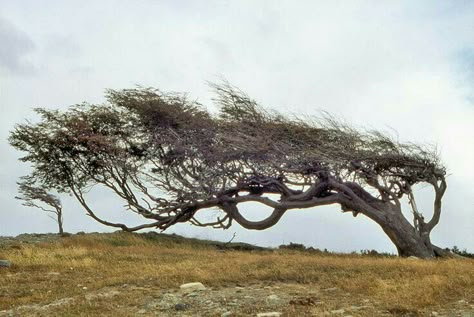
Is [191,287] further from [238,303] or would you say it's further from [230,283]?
[238,303]

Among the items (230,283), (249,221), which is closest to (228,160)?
(249,221)

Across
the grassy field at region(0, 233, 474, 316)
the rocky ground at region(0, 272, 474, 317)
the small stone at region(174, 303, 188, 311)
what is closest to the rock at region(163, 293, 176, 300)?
the rocky ground at region(0, 272, 474, 317)

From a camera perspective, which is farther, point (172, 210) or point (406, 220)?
point (172, 210)

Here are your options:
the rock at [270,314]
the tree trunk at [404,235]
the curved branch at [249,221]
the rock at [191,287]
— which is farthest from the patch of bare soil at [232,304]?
the curved branch at [249,221]

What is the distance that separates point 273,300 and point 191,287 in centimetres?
223

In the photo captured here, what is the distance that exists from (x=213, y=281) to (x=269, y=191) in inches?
548

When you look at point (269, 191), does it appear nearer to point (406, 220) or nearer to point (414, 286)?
point (406, 220)

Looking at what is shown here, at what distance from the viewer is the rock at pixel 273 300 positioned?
12.8 metres

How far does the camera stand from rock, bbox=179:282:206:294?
14211 mm

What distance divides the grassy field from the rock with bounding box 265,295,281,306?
0.29m

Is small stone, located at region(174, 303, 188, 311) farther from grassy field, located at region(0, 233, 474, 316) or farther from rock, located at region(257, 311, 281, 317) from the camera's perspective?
rock, located at region(257, 311, 281, 317)

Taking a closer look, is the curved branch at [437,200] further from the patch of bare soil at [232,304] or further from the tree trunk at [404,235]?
the patch of bare soil at [232,304]

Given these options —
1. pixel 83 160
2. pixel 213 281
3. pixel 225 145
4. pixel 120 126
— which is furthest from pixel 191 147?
pixel 213 281

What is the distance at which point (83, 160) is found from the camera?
104ft
